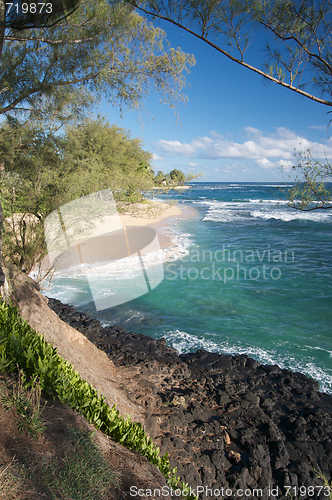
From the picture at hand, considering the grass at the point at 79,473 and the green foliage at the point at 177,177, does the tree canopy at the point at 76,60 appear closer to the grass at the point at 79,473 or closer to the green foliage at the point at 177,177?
the green foliage at the point at 177,177

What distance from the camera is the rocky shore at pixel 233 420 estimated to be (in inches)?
190

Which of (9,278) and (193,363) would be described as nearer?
(9,278)

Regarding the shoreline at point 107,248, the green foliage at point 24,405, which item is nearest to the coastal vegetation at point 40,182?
the shoreline at point 107,248

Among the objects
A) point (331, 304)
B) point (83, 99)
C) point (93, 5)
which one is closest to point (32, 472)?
point (83, 99)

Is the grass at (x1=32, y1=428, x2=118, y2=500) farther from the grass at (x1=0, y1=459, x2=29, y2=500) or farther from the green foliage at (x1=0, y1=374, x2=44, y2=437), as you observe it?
the green foliage at (x1=0, y1=374, x2=44, y2=437)

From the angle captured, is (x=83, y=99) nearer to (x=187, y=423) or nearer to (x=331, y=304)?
(x=187, y=423)

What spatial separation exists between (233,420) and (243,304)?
308 inches

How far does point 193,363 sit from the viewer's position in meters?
8.38

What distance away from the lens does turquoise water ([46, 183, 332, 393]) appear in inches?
391

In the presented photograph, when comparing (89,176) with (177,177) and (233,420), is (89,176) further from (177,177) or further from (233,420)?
(233,420)

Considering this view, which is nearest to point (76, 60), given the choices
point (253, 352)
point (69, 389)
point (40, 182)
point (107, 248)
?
point (40, 182)

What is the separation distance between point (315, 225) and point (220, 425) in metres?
34.2

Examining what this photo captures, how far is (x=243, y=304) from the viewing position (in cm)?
1340

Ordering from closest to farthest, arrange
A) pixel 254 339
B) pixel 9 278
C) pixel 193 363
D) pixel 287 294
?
pixel 9 278
pixel 193 363
pixel 254 339
pixel 287 294
